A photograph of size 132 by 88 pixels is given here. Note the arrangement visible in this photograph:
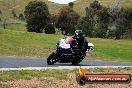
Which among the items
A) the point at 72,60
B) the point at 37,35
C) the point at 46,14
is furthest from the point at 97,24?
the point at 72,60

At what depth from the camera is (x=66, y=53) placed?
2264 cm

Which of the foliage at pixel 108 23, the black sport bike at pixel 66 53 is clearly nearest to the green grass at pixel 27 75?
the black sport bike at pixel 66 53

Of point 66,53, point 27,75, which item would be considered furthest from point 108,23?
point 27,75

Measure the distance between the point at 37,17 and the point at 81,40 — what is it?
6977cm

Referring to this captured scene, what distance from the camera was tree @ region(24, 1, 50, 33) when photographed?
297 feet

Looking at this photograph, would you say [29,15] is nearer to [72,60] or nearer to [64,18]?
[64,18]

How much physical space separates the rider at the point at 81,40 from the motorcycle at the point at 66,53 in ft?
0.54

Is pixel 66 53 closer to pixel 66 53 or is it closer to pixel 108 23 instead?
pixel 66 53

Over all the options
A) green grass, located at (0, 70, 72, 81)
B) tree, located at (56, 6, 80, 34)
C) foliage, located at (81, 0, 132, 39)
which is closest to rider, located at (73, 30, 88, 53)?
green grass, located at (0, 70, 72, 81)

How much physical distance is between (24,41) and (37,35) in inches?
257

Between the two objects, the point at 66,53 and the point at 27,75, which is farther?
the point at 66,53

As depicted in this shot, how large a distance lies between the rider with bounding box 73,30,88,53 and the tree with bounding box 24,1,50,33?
6678 centimetres

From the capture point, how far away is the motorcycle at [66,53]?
22391 mm

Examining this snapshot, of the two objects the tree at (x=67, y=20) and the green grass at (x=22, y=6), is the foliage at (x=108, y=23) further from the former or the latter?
the green grass at (x=22, y=6)
